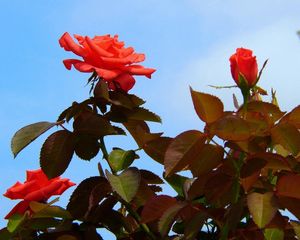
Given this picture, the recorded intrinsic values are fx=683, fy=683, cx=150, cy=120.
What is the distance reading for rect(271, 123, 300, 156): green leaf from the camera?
5.04 feet

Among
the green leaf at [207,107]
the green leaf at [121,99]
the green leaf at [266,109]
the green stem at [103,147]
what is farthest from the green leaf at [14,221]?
the green leaf at [266,109]

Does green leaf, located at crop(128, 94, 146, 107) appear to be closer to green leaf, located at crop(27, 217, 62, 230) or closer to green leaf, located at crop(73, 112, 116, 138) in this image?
green leaf, located at crop(73, 112, 116, 138)

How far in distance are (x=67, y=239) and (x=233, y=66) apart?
1.82 feet

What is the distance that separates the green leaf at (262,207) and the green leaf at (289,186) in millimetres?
38

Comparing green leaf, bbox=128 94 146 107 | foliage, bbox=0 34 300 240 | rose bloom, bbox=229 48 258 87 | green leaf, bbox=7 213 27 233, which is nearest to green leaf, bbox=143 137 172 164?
foliage, bbox=0 34 300 240

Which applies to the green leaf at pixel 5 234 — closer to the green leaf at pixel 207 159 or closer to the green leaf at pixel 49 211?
the green leaf at pixel 49 211

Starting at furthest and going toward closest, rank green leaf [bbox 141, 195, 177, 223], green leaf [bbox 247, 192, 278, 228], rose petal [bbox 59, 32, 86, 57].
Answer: rose petal [bbox 59, 32, 86, 57], green leaf [bbox 141, 195, 177, 223], green leaf [bbox 247, 192, 278, 228]

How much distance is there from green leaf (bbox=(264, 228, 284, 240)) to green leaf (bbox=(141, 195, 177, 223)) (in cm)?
24

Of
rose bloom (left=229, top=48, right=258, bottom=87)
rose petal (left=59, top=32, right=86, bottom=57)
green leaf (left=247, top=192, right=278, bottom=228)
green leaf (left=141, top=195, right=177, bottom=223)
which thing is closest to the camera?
green leaf (left=247, top=192, right=278, bottom=228)

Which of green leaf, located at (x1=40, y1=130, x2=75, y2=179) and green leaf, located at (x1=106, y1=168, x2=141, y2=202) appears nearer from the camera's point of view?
green leaf, located at (x1=106, y1=168, x2=141, y2=202)

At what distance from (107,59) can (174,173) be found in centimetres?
34

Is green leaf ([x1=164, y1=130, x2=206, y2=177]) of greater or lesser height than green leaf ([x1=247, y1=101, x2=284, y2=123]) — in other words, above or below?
below

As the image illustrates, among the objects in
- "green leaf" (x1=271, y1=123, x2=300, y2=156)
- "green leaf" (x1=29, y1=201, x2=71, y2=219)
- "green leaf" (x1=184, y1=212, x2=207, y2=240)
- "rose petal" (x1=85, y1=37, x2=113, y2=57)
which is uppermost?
"rose petal" (x1=85, y1=37, x2=113, y2=57)

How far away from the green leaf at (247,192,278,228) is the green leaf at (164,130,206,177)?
0.50 feet
